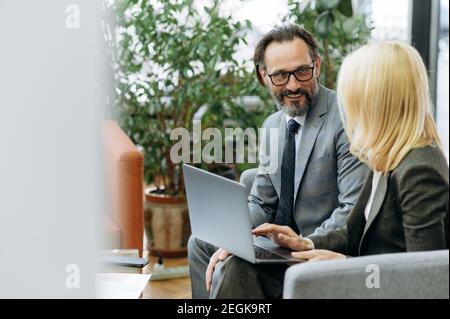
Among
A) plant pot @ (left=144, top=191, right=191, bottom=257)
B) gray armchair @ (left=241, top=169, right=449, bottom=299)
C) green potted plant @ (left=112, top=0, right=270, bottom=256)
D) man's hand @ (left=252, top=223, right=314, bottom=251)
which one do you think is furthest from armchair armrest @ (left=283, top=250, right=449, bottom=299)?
plant pot @ (left=144, top=191, right=191, bottom=257)

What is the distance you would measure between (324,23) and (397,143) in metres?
1.52

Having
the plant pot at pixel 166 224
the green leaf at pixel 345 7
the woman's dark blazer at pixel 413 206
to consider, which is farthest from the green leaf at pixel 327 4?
the woman's dark blazer at pixel 413 206

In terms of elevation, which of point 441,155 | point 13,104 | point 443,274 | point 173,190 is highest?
point 13,104

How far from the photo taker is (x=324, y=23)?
265cm

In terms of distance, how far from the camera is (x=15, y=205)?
2.20ft

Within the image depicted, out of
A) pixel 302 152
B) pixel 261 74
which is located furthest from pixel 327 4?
pixel 302 152

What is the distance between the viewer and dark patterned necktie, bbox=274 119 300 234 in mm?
1715

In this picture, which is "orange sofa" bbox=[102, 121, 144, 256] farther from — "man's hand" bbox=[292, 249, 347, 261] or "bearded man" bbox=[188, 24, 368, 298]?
"man's hand" bbox=[292, 249, 347, 261]

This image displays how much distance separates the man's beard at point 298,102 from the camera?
66.2 inches

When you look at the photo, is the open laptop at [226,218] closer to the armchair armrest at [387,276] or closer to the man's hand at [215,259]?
the man's hand at [215,259]

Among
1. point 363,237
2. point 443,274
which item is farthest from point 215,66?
point 443,274
